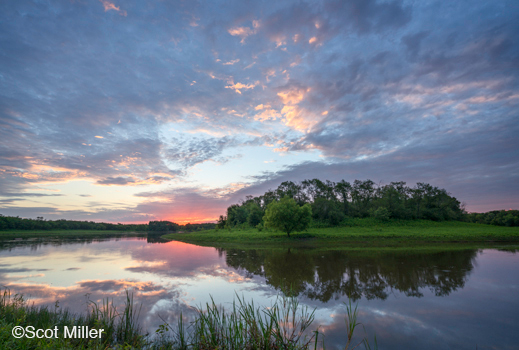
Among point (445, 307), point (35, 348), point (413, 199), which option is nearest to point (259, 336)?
point (35, 348)

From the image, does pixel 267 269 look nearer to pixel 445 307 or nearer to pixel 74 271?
pixel 445 307

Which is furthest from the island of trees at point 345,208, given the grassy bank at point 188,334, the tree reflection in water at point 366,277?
the grassy bank at point 188,334

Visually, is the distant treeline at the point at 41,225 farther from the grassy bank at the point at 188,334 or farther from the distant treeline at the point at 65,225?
the grassy bank at the point at 188,334

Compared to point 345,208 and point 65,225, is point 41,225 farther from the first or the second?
point 345,208

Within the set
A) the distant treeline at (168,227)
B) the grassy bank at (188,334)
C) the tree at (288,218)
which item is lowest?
the distant treeline at (168,227)

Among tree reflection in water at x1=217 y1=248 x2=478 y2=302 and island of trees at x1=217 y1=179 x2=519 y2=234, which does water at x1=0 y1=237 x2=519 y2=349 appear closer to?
tree reflection in water at x1=217 y1=248 x2=478 y2=302

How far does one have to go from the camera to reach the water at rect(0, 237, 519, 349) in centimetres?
704

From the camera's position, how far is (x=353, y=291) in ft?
36.7

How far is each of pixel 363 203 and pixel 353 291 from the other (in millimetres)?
67437

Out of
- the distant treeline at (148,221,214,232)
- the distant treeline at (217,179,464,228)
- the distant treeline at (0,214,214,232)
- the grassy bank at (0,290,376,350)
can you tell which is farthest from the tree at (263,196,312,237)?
the distant treeline at (148,221,214,232)

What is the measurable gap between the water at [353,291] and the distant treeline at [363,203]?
4212cm

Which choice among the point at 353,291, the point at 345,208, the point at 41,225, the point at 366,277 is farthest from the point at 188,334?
the point at 41,225

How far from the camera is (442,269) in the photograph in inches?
603

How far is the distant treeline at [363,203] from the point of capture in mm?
60188
